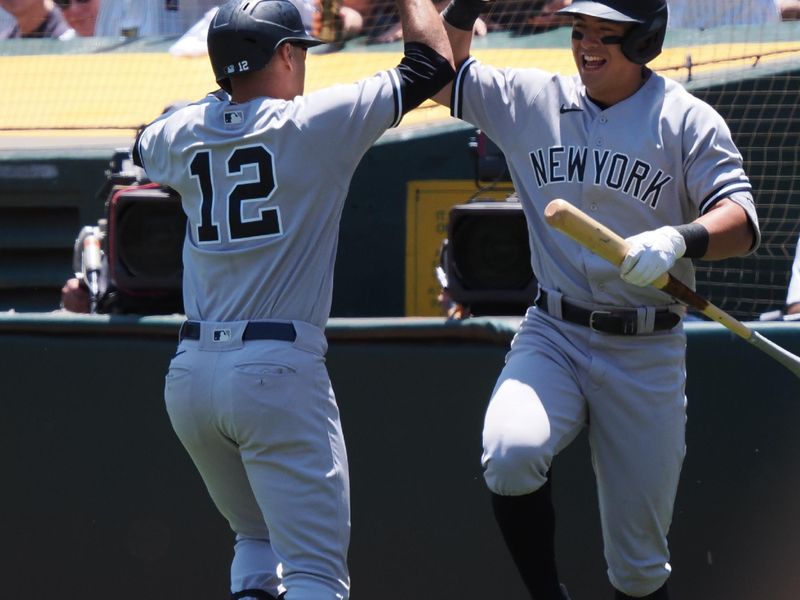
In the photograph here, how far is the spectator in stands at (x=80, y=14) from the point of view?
23.9 ft

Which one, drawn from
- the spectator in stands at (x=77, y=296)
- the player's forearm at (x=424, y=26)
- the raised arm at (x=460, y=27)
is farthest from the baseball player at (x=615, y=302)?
the spectator in stands at (x=77, y=296)

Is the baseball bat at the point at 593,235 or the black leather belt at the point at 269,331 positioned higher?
the baseball bat at the point at 593,235

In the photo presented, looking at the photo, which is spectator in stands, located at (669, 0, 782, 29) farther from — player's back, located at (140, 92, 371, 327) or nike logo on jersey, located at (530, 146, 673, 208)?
player's back, located at (140, 92, 371, 327)

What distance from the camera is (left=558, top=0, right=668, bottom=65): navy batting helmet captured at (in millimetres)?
3229

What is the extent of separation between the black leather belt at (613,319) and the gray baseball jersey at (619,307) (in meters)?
0.01

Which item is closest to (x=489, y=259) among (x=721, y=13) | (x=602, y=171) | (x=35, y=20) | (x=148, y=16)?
(x=602, y=171)

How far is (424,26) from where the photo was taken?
10.5ft

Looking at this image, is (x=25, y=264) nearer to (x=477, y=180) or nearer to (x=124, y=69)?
(x=124, y=69)

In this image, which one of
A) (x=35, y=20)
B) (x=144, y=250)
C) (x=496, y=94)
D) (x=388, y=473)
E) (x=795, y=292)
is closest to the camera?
(x=496, y=94)

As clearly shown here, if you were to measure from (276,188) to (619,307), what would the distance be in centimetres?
87

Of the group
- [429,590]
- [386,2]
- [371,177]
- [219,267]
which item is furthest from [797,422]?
[386,2]

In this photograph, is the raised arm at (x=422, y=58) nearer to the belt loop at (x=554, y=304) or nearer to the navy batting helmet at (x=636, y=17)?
the navy batting helmet at (x=636, y=17)

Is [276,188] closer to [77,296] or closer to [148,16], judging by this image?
[77,296]

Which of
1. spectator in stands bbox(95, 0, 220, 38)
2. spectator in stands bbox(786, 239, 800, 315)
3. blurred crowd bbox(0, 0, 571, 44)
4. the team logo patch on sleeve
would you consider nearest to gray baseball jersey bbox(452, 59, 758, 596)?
the team logo patch on sleeve
